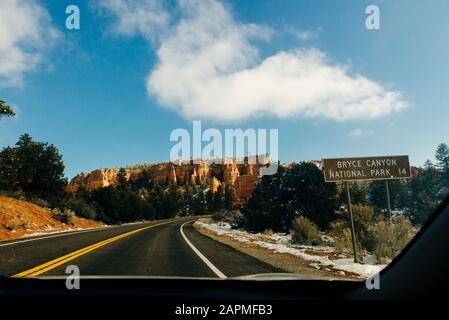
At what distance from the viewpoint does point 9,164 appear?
46.9 m

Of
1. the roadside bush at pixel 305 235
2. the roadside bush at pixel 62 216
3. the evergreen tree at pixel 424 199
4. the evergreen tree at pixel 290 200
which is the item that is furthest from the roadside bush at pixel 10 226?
the evergreen tree at pixel 424 199

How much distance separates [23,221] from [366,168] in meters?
23.2

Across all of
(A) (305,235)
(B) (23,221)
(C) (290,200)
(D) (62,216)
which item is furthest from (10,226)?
(C) (290,200)

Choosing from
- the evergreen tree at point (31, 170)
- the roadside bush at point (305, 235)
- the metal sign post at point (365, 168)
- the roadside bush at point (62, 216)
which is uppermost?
the evergreen tree at point (31, 170)

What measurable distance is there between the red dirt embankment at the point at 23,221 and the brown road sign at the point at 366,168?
17.1 m

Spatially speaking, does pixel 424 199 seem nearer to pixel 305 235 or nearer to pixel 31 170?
pixel 305 235

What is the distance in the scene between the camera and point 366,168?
10.1 metres

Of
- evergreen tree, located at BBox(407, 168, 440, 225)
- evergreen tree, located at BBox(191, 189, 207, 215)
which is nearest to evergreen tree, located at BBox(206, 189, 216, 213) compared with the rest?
evergreen tree, located at BBox(191, 189, 207, 215)

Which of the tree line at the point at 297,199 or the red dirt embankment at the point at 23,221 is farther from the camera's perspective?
the tree line at the point at 297,199

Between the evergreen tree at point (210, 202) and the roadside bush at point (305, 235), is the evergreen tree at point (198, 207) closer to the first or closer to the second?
the evergreen tree at point (210, 202)

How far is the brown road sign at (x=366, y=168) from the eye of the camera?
1001 centimetres
